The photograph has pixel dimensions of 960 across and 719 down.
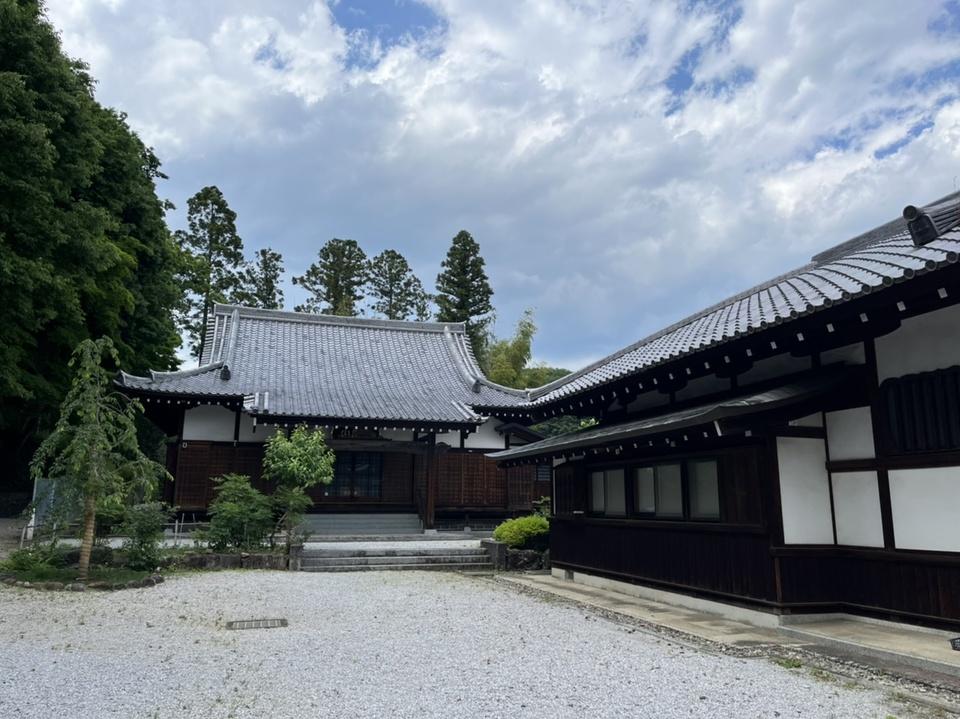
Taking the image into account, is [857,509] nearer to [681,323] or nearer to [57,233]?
[681,323]

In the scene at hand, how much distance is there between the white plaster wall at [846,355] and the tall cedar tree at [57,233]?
15.4 meters

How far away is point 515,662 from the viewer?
5.75 m

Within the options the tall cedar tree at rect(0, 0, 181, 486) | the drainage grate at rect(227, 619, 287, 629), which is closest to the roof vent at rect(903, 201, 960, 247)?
the drainage grate at rect(227, 619, 287, 629)

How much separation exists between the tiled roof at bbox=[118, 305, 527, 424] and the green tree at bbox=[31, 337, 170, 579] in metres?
6.76

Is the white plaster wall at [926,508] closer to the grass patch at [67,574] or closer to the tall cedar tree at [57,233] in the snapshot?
the grass patch at [67,574]

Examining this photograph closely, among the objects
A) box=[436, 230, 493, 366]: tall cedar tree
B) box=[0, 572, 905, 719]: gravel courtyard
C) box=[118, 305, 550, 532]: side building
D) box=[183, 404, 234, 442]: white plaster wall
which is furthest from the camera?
box=[436, 230, 493, 366]: tall cedar tree

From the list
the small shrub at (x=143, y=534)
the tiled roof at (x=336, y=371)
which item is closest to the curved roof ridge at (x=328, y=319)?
the tiled roof at (x=336, y=371)

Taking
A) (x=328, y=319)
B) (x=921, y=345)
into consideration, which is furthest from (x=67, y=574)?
(x=328, y=319)

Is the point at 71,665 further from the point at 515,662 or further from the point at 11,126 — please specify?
the point at 11,126

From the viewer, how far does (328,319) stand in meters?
25.4

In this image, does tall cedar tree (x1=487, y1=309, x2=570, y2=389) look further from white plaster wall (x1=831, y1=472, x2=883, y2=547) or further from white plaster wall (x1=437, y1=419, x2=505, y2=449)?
white plaster wall (x1=831, y1=472, x2=883, y2=547)

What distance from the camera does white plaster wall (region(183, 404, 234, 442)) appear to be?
1866cm

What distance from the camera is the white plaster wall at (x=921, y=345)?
6.12 metres

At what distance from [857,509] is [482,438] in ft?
48.9
